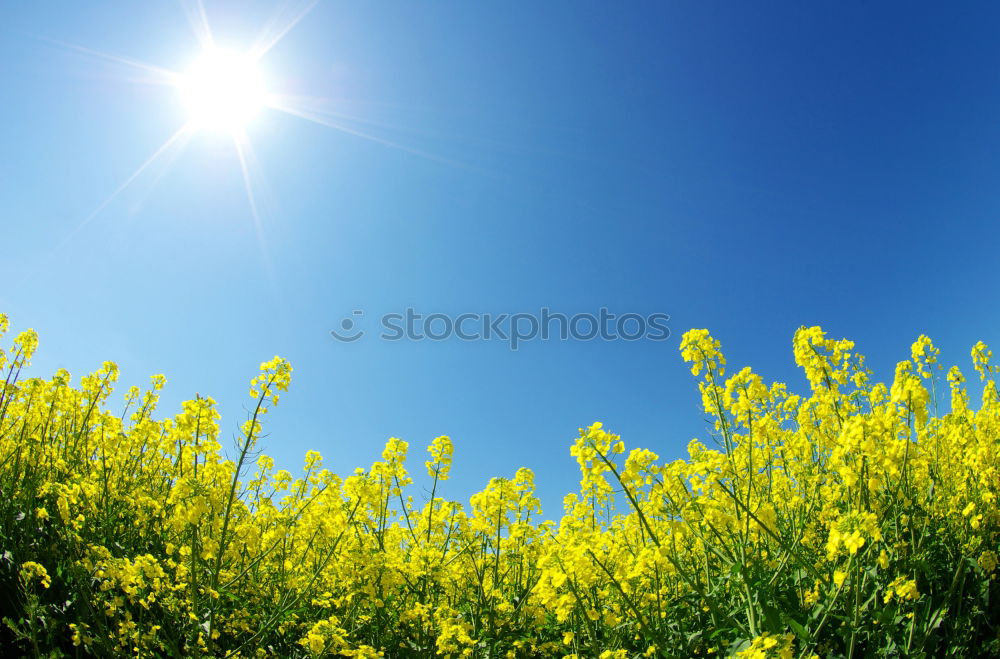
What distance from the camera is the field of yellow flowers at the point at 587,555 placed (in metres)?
3.22

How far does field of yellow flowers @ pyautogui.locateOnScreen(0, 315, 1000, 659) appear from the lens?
3.22 metres

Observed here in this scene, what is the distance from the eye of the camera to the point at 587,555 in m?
3.45

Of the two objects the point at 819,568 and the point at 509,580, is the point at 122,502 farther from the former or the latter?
the point at 819,568

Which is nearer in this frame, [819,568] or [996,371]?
[819,568]

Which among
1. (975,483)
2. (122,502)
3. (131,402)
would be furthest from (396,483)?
(975,483)

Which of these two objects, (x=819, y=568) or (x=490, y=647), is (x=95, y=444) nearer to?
(x=490, y=647)

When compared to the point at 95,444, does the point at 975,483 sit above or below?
below

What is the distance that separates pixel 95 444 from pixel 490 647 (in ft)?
17.3

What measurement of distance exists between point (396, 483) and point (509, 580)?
65.7 inches

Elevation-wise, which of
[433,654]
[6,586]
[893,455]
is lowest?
[433,654]

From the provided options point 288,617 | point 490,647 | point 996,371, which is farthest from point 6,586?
point 996,371

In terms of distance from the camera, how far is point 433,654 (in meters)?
3.79

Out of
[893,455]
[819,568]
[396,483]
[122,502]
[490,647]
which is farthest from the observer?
[122,502]

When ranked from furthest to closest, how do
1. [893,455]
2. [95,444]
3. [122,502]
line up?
[95,444], [122,502], [893,455]
